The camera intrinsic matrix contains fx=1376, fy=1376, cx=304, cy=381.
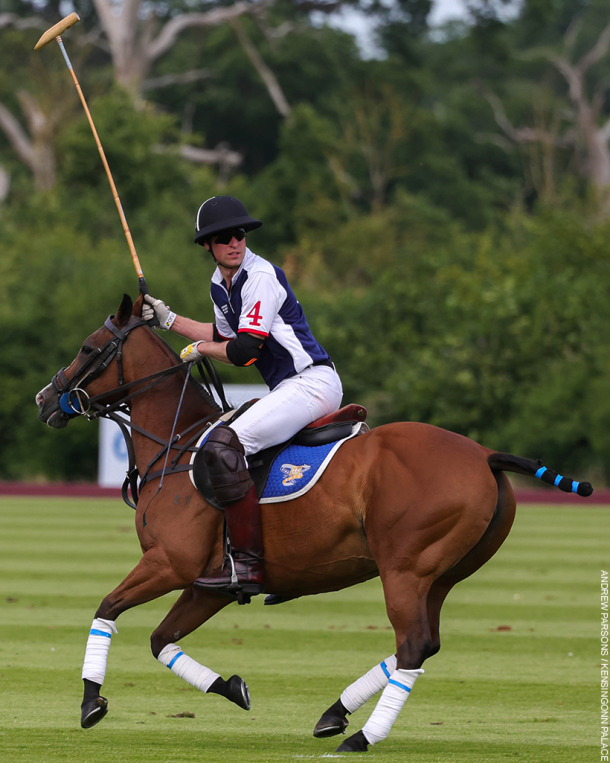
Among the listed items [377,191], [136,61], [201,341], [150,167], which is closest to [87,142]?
[150,167]

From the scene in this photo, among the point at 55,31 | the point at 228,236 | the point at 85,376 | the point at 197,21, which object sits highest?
the point at 55,31

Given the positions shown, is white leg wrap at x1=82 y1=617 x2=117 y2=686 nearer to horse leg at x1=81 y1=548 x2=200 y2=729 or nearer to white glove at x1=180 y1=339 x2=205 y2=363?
horse leg at x1=81 y1=548 x2=200 y2=729

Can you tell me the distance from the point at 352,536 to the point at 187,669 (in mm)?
1001

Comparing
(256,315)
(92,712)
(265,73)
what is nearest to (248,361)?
(256,315)

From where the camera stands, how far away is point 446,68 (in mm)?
54719

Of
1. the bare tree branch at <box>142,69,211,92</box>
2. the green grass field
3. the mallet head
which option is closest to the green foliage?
the bare tree branch at <box>142,69,211,92</box>

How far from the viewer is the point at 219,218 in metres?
6.43

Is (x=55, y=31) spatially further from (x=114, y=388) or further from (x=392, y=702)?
(x=392, y=702)

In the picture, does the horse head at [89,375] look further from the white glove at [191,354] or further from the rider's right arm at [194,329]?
the white glove at [191,354]

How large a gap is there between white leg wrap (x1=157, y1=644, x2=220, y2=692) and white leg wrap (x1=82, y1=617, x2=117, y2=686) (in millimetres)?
368

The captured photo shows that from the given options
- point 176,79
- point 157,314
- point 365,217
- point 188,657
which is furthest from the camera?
point 176,79

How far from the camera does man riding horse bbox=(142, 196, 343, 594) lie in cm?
619

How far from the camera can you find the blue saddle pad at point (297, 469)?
20.4 ft

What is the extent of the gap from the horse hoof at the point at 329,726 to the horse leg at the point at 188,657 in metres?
0.38
